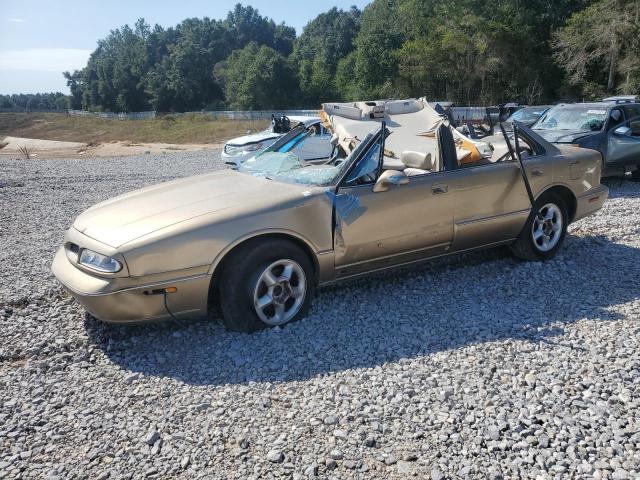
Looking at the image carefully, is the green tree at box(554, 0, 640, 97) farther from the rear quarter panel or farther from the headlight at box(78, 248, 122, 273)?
the headlight at box(78, 248, 122, 273)

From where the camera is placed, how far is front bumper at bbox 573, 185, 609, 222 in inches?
224

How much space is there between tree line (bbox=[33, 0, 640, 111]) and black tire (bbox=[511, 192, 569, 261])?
30.7m

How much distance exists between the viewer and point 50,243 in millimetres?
6789

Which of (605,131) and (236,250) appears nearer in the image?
(236,250)

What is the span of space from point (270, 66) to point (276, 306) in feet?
249

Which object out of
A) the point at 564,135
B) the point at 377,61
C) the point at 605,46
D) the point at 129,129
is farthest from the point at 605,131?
the point at 129,129

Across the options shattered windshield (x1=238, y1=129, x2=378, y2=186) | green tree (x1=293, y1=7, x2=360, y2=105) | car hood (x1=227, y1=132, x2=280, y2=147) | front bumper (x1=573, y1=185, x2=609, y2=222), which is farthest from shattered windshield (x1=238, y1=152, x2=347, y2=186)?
green tree (x1=293, y1=7, x2=360, y2=105)

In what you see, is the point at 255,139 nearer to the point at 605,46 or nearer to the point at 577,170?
the point at 577,170

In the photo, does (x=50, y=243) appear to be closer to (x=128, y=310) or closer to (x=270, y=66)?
(x=128, y=310)

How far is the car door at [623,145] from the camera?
9648 millimetres

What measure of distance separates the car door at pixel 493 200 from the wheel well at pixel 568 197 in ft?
0.77

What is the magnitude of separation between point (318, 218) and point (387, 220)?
63 centimetres

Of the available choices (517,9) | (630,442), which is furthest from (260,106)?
(630,442)

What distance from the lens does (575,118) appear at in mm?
10422
